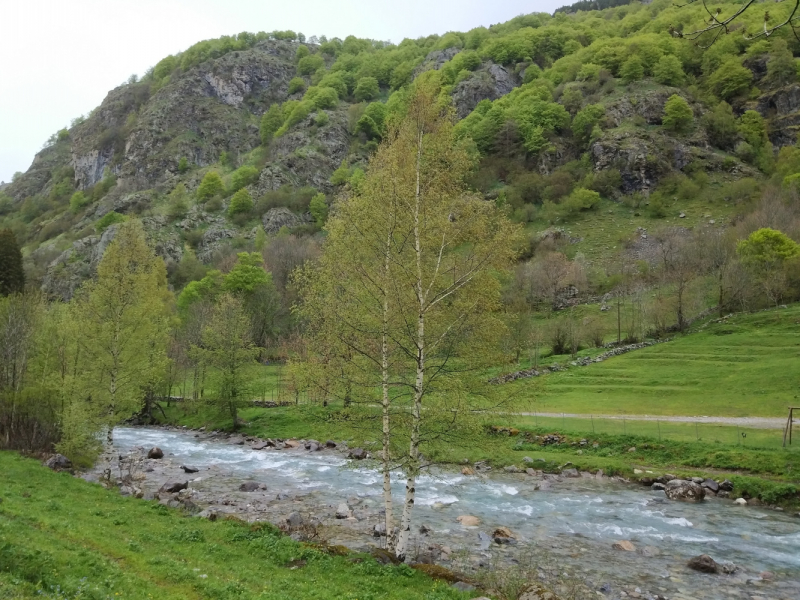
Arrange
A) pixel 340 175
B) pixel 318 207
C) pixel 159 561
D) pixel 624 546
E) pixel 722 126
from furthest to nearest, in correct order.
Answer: pixel 340 175 < pixel 318 207 < pixel 722 126 < pixel 624 546 < pixel 159 561

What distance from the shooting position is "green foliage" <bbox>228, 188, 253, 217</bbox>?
419 ft

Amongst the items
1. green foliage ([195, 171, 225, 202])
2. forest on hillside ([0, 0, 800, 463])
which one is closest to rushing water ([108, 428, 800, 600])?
forest on hillside ([0, 0, 800, 463])

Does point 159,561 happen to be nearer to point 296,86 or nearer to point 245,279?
point 245,279

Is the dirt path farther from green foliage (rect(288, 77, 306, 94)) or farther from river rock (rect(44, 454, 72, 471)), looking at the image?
green foliage (rect(288, 77, 306, 94))

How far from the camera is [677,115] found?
381ft

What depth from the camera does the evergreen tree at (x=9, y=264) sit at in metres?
59.3

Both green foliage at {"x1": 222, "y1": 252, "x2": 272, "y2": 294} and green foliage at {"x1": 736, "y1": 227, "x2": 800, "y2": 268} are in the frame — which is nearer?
green foliage at {"x1": 736, "y1": 227, "x2": 800, "y2": 268}

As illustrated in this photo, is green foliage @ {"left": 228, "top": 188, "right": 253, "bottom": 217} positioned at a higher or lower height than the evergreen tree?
higher

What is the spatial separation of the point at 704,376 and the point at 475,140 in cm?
10178

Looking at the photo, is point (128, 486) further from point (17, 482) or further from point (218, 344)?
point (218, 344)

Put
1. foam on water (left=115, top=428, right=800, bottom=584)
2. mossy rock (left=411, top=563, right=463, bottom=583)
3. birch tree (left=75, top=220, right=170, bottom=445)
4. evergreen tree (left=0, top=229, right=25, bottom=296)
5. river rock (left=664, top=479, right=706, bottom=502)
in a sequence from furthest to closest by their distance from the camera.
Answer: evergreen tree (left=0, top=229, right=25, bottom=296)
birch tree (left=75, top=220, right=170, bottom=445)
river rock (left=664, top=479, right=706, bottom=502)
foam on water (left=115, top=428, right=800, bottom=584)
mossy rock (left=411, top=563, right=463, bottom=583)

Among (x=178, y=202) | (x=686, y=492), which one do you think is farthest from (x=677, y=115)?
(x=178, y=202)

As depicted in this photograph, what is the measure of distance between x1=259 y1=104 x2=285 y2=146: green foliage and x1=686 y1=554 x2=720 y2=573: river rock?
6654 inches

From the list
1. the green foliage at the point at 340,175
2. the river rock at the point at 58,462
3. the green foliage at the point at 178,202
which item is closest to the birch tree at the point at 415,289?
the river rock at the point at 58,462
